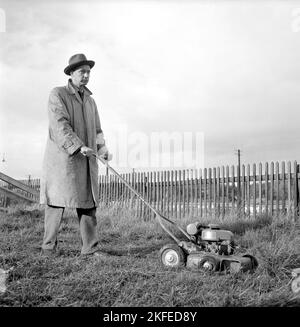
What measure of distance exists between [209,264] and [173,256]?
0.48 m

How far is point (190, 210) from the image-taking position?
1246 centimetres

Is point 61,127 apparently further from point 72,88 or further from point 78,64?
point 78,64

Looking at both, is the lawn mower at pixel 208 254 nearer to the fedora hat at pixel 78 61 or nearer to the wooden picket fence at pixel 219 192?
the fedora hat at pixel 78 61

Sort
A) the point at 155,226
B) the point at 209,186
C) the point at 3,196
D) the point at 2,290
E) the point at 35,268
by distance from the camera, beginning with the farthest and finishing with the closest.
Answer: the point at 209,186 < the point at 3,196 < the point at 155,226 < the point at 35,268 < the point at 2,290

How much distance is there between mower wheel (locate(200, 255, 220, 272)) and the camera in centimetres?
400

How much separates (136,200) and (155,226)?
599cm

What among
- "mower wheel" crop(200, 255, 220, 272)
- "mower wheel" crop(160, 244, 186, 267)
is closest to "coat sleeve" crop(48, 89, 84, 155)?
"mower wheel" crop(160, 244, 186, 267)

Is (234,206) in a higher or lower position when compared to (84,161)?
lower

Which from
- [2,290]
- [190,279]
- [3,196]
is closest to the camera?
[2,290]

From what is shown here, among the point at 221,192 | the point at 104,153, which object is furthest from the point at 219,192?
the point at 104,153

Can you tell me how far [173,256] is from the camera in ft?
14.4

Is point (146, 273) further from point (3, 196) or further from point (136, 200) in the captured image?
point (136, 200)
